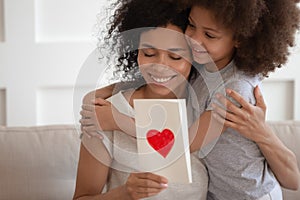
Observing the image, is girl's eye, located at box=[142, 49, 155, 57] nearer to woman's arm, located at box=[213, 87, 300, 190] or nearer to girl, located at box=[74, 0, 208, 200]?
girl, located at box=[74, 0, 208, 200]

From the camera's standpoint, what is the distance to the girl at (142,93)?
1237mm

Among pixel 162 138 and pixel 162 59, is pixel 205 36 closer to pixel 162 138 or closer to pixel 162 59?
pixel 162 59

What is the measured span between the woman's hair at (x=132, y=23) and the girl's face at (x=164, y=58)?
0.02m

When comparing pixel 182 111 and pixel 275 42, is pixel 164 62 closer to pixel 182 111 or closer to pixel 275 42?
pixel 182 111

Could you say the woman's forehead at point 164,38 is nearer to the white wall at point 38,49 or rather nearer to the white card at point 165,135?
the white card at point 165,135

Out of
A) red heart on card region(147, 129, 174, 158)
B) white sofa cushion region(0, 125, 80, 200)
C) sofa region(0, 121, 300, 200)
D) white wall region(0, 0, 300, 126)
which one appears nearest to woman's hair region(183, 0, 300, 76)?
red heart on card region(147, 129, 174, 158)

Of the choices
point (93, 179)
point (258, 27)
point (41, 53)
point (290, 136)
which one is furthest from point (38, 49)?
point (258, 27)

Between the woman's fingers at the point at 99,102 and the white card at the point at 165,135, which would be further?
the woman's fingers at the point at 99,102

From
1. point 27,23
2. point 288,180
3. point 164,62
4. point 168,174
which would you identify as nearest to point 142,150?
point 168,174

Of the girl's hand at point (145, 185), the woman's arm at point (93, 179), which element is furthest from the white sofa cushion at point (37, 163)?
the girl's hand at point (145, 185)

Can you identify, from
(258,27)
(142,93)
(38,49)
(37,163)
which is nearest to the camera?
(258,27)

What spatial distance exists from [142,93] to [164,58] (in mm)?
187

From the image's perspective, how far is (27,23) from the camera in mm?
1992

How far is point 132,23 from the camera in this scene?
1311mm
